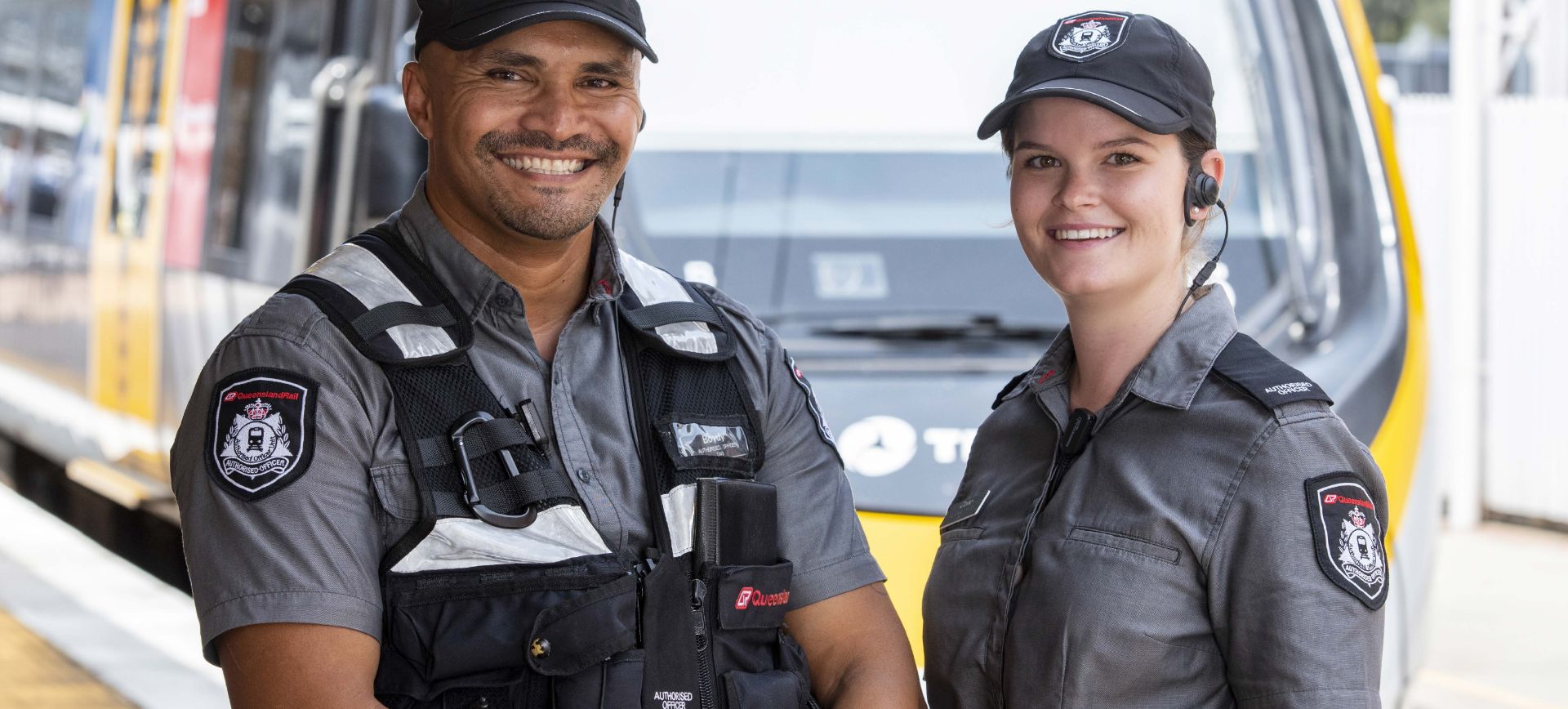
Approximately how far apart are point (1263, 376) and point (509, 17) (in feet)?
3.40

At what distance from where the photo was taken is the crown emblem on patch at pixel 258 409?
2.08m

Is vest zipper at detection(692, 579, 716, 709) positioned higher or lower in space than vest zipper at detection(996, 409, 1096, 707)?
lower

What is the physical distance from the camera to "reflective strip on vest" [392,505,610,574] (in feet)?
6.94

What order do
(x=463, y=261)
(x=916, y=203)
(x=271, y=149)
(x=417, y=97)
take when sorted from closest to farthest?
(x=463, y=261), (x=417, y=97), (x=916, y=203), (x=271, y=149)

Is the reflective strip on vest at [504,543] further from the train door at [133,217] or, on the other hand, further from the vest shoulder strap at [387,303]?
the train door at [133,217]

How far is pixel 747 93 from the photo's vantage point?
4066 millimetres

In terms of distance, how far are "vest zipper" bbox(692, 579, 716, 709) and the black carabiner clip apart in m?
0.26

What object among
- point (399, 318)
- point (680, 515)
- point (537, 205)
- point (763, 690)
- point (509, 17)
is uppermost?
point (509, 17)

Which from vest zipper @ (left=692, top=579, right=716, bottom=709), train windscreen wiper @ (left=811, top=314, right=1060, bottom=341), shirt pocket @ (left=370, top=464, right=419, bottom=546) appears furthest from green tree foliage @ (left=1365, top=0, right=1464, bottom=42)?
shirt pocket @ (left=370, top=464, right=419, bottom=546)

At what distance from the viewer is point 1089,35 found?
7.10ft

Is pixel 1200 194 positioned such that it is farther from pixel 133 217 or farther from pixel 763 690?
pixel 133 217

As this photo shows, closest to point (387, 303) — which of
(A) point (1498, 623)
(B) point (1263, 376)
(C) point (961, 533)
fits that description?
(C) point (961, 533)

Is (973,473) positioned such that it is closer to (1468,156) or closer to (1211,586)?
(1211,586)

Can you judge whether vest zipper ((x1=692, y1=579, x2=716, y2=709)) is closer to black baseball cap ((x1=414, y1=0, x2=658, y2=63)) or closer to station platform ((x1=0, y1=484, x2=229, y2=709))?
black baseball cap ((x1=414, y1=0, x2=658, y2=63))
